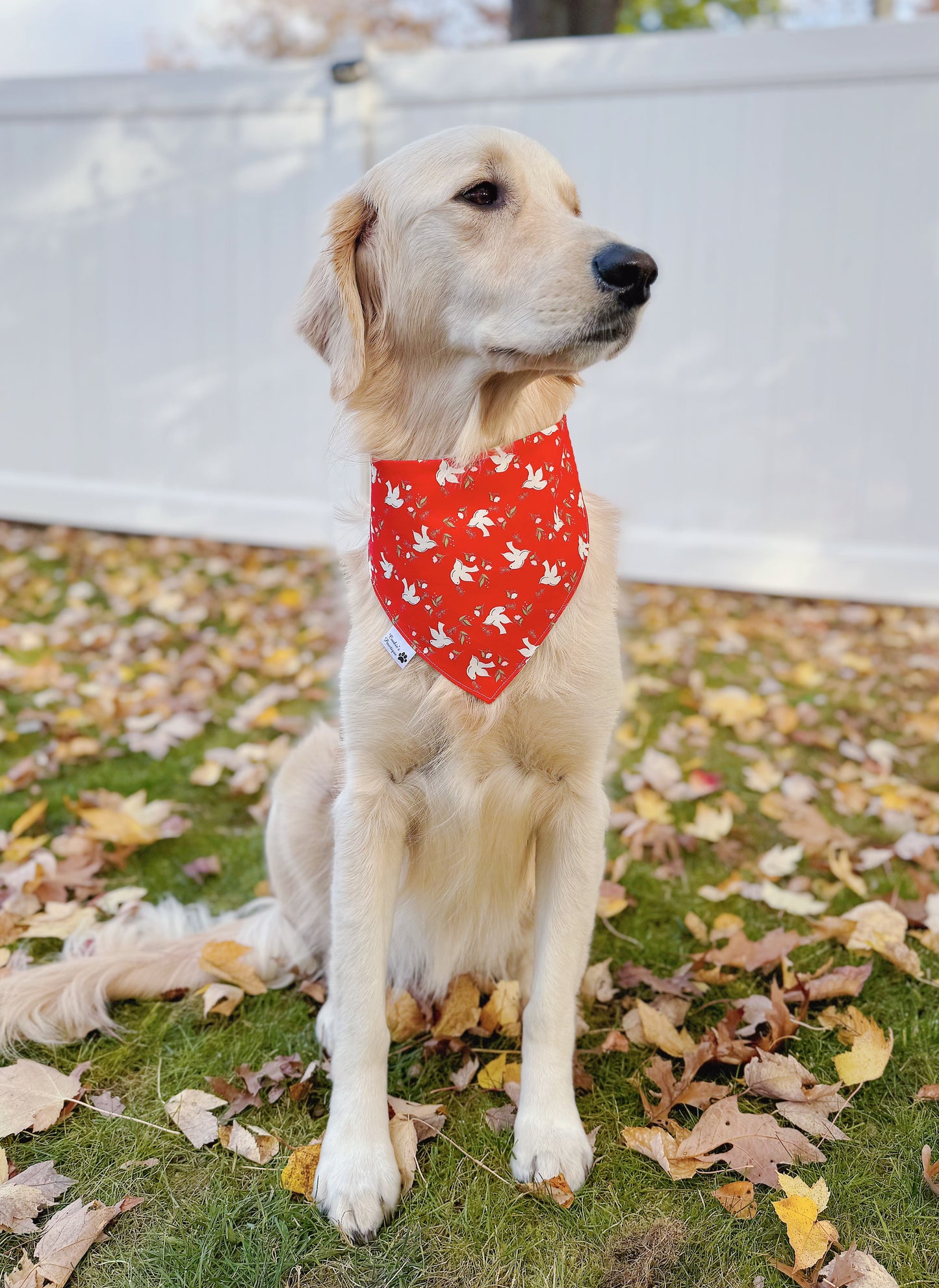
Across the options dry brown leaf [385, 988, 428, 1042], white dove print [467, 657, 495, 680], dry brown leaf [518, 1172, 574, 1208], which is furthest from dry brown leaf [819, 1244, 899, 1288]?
white dove print [467, 657, 495, 680]

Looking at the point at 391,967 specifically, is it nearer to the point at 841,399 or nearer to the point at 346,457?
the point at 346,457

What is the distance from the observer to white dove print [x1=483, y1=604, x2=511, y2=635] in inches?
67.2

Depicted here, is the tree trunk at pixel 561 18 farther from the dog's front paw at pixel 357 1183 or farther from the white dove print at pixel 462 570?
the dog's front paw at pixel 357 1183

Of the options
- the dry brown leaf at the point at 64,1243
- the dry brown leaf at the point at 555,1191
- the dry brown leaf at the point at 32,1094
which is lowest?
the dry brown leaf at the point at 32,1094

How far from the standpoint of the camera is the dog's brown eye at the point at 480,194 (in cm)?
170

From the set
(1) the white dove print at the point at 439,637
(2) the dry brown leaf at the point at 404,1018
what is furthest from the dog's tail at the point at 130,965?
(1) the white dove print at the point at 439,637

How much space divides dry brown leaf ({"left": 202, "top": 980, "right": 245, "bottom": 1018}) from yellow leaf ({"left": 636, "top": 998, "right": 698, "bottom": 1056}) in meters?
0.87

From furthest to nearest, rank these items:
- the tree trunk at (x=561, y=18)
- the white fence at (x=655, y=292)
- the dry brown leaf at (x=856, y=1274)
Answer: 1. the tree trunk at (x=561, y=18)
2. the white fence at (x=655, y=292)
3. the dry brown leaf at (x=856, y=1274)

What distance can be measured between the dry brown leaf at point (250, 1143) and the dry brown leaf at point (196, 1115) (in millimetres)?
21

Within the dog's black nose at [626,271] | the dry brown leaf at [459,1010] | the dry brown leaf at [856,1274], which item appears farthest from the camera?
the dry brown leaf at [459,1010]

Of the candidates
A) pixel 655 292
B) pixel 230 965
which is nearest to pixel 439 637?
pixel 230 965

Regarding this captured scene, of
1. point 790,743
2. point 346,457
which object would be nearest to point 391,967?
point 346,457

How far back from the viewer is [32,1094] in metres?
1.84

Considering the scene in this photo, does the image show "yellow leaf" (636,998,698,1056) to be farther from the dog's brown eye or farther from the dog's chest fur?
the dog's brown eye
